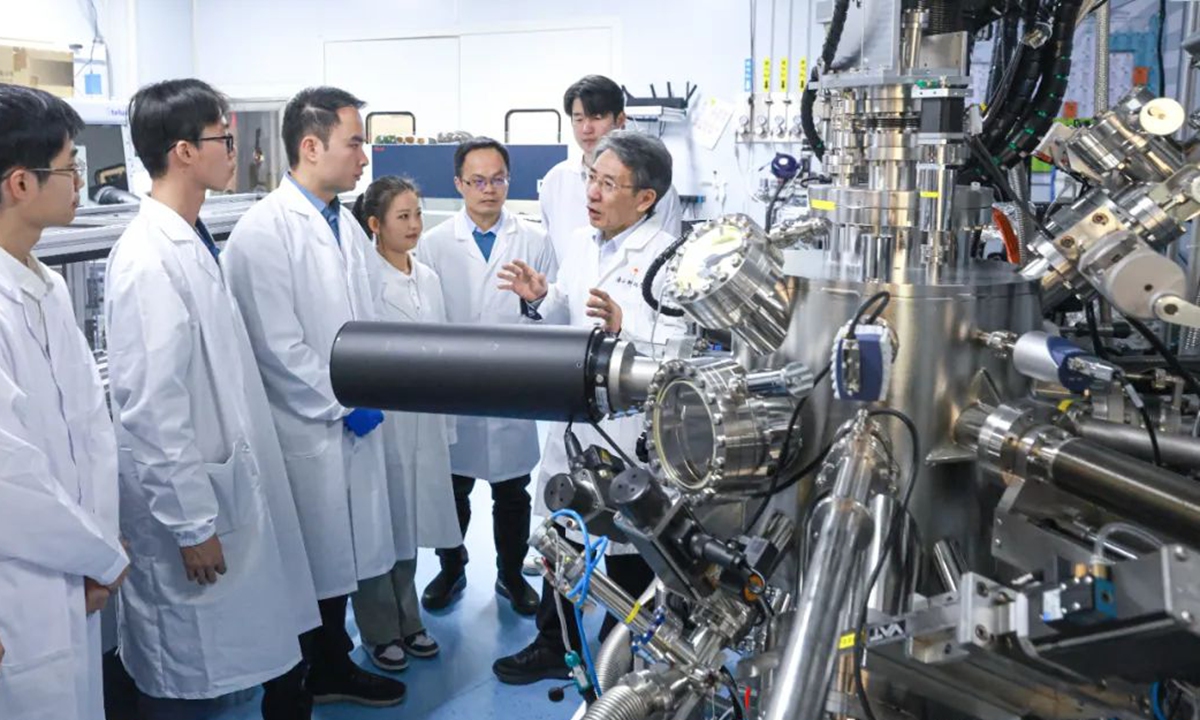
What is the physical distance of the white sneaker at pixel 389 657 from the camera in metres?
2.54

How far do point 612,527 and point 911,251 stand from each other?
1.26 feet

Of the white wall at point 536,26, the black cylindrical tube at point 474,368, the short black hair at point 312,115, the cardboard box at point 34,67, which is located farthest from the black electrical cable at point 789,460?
the white wall at point 536,26

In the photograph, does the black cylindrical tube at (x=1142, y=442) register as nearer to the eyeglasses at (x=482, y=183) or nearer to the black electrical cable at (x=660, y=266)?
the black electrical cable at (x=660, y=266)

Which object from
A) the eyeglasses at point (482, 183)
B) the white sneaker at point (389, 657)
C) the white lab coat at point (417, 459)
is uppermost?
the eyeglasses at point (482, 183)

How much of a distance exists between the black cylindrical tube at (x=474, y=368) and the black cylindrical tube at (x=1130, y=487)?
408mm

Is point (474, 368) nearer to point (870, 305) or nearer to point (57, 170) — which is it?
point (870, 305)

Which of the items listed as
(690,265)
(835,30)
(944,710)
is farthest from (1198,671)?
(835,30)

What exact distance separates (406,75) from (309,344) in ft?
15.0

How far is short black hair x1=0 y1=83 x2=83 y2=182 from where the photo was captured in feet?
5.13

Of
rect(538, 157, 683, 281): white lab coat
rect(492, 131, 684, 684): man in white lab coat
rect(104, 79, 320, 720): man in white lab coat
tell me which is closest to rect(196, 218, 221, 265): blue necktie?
rect(104, 79, 320, 720): man in white lab coat

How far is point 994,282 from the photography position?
88 centimetres

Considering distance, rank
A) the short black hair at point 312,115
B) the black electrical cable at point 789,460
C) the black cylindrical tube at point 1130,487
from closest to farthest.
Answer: the black cylindrical tube at point 1130,487 < the black electrical cable at point 789,460 < the short black hair at point 312,115

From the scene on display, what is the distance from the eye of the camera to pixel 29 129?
1.58 meters

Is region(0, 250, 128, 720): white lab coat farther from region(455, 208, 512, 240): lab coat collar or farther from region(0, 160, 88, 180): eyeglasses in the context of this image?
region(455, 208, 512, 240): lab coat collar
